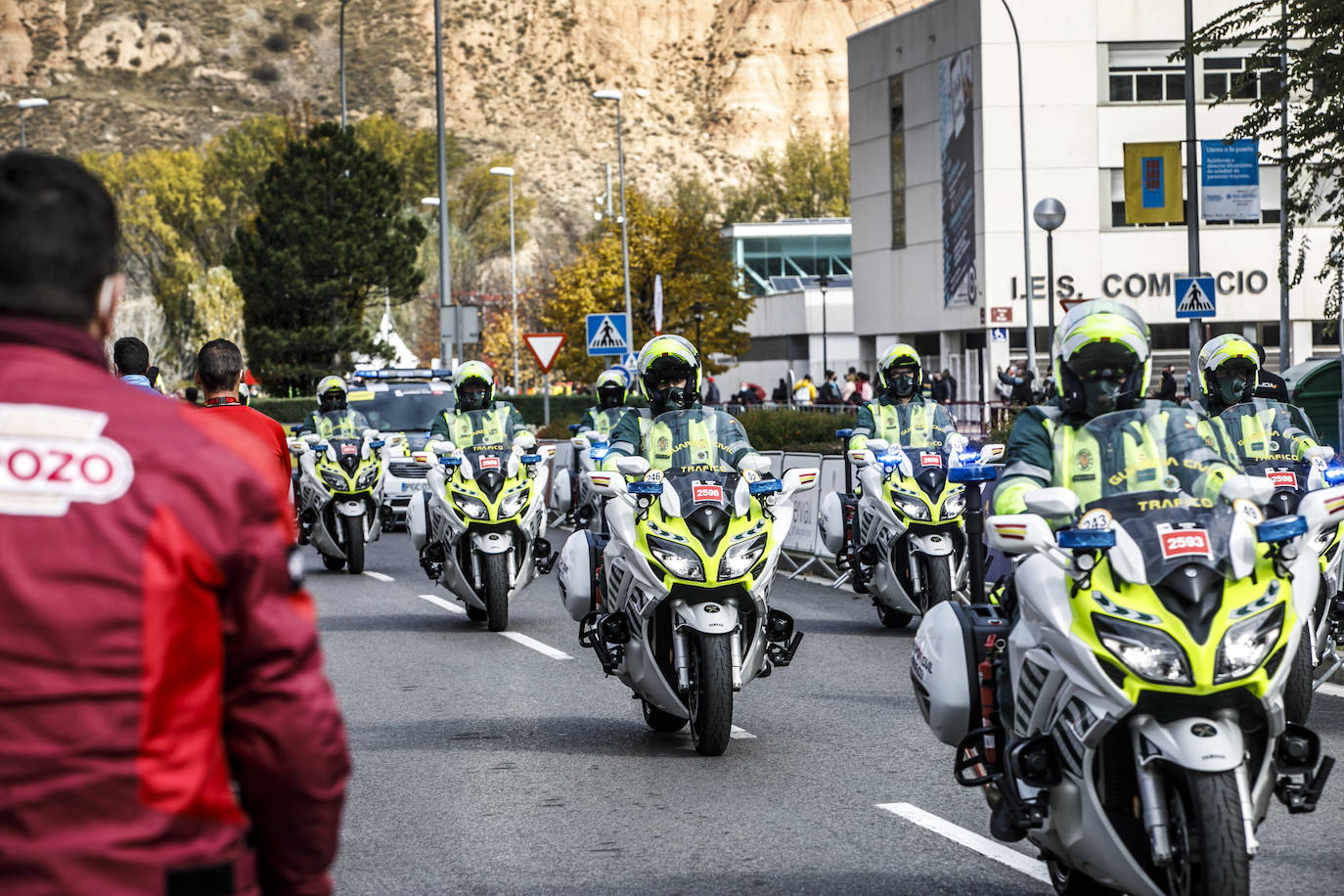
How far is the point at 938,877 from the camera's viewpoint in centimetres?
646

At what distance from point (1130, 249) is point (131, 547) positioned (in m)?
57.2

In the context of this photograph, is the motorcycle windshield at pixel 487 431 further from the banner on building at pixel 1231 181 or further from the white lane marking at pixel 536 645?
the banner on building at pixel 1231 181

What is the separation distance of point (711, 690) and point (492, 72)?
145027 mm

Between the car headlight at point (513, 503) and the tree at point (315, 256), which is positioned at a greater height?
the tree at point (315, 256)

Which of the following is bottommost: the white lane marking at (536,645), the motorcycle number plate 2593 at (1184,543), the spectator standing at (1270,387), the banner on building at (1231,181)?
the white lane marking at (536,645)

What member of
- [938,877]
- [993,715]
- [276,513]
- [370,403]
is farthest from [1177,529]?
[370,403]

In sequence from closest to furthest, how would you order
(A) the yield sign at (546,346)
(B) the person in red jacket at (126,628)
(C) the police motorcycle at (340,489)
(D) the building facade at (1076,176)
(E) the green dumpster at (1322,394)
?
(B) the person in red jacket at (126,628) → (C) the police motorcycle at (340,489) → (E) the green dumpster at (1322,394) → (A) the yield sign at (546,346) → (D) the building facade at (1076,176)

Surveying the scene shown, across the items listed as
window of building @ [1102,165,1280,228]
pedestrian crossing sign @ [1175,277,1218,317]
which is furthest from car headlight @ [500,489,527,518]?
window of building @ [1102,165,1280,228]

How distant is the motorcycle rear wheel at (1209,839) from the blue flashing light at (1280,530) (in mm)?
632

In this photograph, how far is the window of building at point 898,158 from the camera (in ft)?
205

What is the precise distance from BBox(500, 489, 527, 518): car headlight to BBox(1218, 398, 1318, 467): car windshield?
18.2 feet

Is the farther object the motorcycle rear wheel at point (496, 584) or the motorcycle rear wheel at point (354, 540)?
the motorcycle rear wheel at point (354, 540)

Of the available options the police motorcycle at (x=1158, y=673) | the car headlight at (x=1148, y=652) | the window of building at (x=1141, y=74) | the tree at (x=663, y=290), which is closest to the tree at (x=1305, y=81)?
the police motorcycle at (x=1158, y=673)

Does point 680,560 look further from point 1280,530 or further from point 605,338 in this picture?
point 605,338
